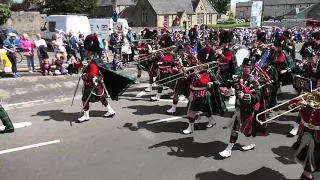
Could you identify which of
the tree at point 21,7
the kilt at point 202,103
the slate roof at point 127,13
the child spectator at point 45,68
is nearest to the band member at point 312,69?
the kilt at point 202,103

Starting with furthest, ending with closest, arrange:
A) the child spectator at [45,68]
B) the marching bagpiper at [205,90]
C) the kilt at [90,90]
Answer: the child spectator at [45,68] → the kilt at [90,90] → the marching bagpiper at [205,90]

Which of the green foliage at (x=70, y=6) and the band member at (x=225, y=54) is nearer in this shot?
the band member at (x=225, y=54)

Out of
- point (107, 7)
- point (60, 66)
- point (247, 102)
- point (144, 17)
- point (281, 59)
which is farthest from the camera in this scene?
point (107, 7)

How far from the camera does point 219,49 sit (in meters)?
8.00

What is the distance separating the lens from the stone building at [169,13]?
203ft

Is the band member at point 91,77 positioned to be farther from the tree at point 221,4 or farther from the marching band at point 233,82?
the tree at point 221,4

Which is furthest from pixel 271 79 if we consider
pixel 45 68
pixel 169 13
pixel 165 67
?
pixel 169 13

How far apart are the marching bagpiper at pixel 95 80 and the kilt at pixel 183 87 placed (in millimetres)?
1173

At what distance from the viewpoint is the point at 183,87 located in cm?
789

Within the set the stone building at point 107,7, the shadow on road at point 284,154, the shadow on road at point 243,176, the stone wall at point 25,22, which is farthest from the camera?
the stone building at point 107,7

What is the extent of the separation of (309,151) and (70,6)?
48.9m

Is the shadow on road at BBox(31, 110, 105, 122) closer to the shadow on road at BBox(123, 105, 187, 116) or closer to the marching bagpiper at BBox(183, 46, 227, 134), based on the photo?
the shadow on road at BBox(123, 105, 187, 116)

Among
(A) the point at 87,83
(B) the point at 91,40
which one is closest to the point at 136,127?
(A) the point at 87,83

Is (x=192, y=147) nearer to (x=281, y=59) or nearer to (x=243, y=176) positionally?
(x=243, y=176)
